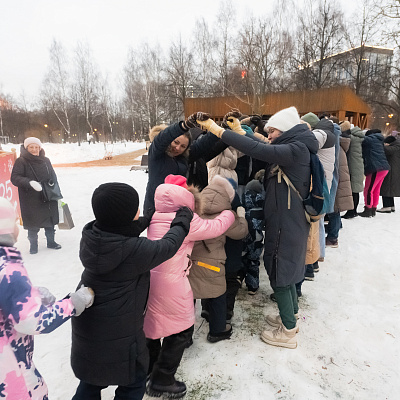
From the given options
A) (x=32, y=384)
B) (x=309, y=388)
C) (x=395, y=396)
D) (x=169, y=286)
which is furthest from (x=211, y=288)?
(x=395, y=396)

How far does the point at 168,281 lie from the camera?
1.94 m

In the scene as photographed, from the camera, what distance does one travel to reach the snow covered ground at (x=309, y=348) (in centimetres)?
207

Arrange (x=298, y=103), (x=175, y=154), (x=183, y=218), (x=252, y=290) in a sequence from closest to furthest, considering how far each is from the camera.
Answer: (x=183, y=218), (x=175, y=154), (x=252, y=290), (x=298, y=103)

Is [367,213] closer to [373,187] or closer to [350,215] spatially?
[350,215]

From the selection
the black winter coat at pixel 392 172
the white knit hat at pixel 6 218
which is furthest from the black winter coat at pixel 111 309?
the black winter coat at pixel 392 172

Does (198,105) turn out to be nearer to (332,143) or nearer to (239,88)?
(239,88)

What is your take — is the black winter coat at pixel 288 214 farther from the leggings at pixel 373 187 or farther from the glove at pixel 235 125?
the leggings at pixel 373 187

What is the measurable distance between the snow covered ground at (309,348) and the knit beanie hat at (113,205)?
4.48ft

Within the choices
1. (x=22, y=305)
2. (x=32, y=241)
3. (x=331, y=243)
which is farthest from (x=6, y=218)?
(x=331, y=243)

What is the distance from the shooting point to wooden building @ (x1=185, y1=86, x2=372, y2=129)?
49.4ft

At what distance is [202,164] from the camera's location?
305 centimetres

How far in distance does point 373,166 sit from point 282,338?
501 centimetres

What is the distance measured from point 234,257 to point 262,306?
817 mm

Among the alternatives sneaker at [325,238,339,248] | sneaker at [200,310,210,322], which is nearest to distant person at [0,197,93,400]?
sneaker at [200,310,210,322]
